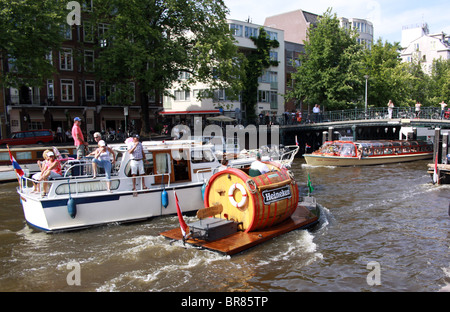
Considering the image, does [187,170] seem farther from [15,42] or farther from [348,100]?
[348,100]

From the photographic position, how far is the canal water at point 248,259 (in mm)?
8969

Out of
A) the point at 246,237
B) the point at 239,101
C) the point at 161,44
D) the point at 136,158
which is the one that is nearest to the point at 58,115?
the point at 161,44

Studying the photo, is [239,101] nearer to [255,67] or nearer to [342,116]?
[255,67]

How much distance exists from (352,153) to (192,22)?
1652cm

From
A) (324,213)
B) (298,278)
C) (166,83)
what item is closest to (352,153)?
(166,83)

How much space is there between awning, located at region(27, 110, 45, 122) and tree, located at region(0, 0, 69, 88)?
9.83m

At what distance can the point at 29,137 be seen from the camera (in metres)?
31.0

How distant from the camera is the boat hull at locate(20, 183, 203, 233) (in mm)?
12547

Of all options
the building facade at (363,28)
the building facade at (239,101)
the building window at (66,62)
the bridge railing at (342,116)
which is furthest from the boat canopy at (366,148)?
the building facade at (363,28)

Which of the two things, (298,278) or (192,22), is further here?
(192,22)

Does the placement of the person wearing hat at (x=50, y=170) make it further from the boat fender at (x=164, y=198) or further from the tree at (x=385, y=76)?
the tree at (x=385, y=76)

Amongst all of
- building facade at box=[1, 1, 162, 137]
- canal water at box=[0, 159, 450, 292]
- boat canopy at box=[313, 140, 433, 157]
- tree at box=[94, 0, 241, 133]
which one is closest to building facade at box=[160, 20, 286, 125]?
building facade at box=[1, 1, 162, 137]

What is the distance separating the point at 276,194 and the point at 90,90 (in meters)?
34.5
